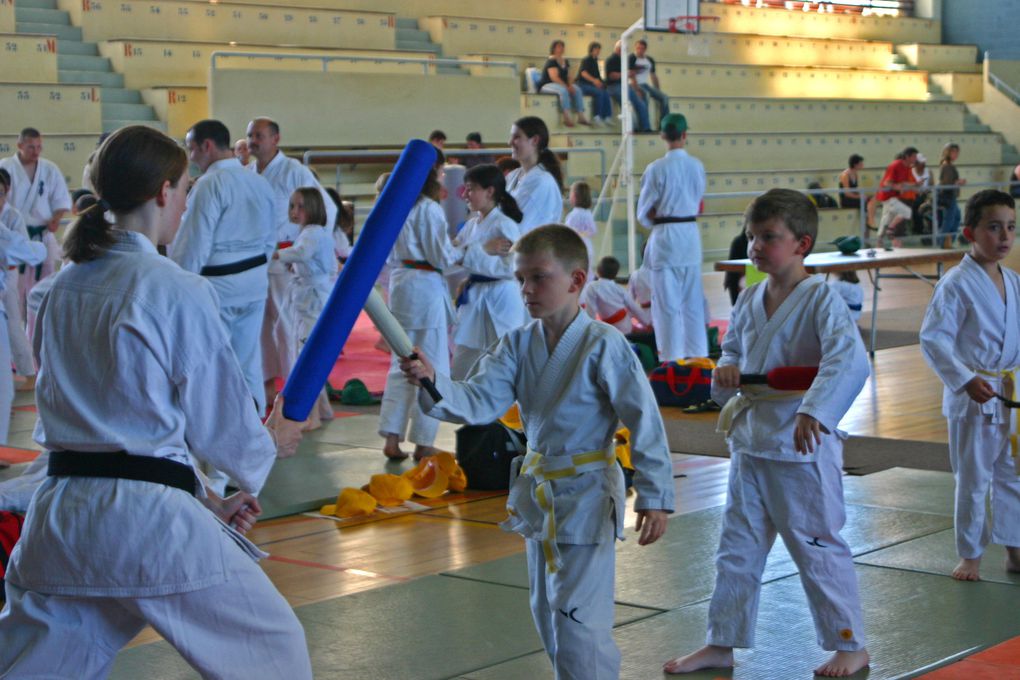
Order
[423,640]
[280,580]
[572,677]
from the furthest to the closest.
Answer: [280,580], [423,640], [572,677]

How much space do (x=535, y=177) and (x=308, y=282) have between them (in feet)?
4.98

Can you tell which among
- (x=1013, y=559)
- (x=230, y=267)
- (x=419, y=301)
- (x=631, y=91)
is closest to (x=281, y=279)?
(x=419, y=301)

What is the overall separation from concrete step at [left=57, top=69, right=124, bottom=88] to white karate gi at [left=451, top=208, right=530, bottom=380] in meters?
9.37

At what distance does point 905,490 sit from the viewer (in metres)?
5.66

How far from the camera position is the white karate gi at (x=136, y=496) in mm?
2160

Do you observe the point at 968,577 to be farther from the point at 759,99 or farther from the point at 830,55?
the point at 830,55

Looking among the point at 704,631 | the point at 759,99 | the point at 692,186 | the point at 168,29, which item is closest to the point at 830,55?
the point at 759,99

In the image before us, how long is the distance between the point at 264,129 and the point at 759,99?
14451mm

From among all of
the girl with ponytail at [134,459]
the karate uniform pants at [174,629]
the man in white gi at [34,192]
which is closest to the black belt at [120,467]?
the girl with ponytail at [134,459]

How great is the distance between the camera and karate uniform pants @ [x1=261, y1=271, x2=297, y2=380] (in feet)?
25.6

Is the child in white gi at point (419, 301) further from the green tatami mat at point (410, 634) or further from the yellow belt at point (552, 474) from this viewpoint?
the yellow belt at point (552, 474)

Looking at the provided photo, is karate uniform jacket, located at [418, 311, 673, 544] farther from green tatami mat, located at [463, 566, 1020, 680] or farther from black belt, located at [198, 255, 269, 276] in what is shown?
black belt, located at [198, 255, 269, 276]

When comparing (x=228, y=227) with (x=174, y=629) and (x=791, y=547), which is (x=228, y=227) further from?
(x=174, y=629)

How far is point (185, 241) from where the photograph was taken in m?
5.64
